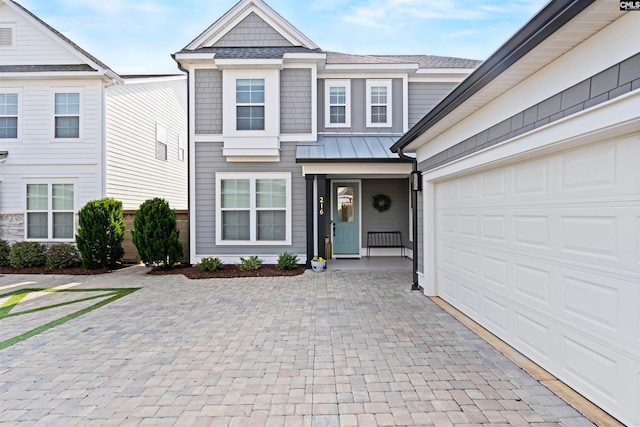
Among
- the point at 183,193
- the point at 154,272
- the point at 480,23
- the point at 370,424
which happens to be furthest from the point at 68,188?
the point at 480,23

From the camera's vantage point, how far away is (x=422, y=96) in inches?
390

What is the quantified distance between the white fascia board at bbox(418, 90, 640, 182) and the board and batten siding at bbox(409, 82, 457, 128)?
19.9 ft

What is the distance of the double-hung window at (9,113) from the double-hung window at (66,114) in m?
1.12

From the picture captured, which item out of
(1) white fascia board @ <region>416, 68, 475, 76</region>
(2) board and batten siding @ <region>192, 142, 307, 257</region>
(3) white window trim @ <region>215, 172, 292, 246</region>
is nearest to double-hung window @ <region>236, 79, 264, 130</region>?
(2) board and batten siding @ <region>192, 142, 307, 257</region>

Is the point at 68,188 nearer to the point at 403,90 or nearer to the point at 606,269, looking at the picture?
the point at 403,90

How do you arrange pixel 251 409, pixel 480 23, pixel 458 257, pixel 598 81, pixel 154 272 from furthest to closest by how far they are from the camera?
pixel 480 23, pixel 154 272, pixel 458 257, pixel 251 409, pixel 598 81

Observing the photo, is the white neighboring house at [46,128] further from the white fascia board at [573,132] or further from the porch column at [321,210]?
the white fascia board at [573,132]

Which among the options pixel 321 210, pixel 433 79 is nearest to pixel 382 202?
pixel 321 210

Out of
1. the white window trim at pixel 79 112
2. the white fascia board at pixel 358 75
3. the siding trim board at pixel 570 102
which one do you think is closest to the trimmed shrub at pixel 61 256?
the white window trim at pixel 79 112

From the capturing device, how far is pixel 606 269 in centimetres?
249

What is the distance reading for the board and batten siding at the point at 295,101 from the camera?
29.5ft

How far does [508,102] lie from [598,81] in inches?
46.0

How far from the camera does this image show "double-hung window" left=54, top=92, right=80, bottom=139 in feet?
31.3

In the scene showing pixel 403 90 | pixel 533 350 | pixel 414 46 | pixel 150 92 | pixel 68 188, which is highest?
pixel 414 46
